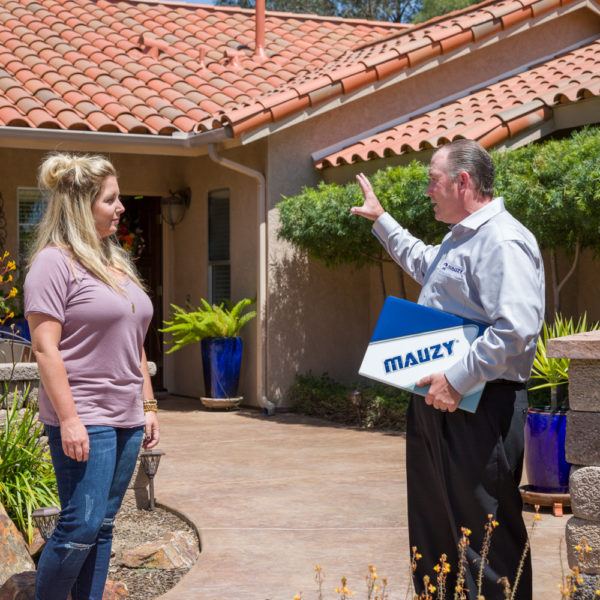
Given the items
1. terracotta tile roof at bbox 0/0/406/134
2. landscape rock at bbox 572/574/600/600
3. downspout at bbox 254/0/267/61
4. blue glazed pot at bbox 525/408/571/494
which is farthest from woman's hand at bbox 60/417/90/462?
downspout at bbox 254/0/267/61

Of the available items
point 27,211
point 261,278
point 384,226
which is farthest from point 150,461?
point 27,211

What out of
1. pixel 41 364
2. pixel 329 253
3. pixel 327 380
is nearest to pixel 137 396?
pixel 41 364

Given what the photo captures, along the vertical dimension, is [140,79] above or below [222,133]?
above

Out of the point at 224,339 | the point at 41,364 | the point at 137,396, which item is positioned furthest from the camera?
the point at 224,339

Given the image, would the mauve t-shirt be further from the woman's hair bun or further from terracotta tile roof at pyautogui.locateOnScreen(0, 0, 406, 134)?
terracotta tile roof at pyautogui.locateOnScreen(0, 0, 406, 134)

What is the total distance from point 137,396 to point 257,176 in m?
7.91

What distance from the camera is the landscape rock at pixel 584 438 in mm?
4023

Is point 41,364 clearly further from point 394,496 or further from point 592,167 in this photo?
point 592,167

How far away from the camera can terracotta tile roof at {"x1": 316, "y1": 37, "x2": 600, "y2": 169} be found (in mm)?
10203

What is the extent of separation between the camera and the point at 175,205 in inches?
522

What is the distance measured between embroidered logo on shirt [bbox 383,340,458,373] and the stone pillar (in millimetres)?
559

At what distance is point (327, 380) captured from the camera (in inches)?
459

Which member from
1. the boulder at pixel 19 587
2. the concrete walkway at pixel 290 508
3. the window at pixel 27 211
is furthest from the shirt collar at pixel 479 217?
the window at pixel 27 211

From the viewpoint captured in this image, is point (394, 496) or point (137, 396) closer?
point (137, 396)
